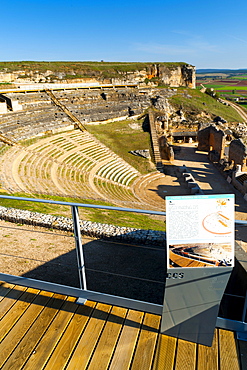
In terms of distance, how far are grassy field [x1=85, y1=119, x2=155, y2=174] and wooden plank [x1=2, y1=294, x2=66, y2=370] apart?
18.8 metres

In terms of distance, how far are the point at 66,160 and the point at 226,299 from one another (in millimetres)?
17477

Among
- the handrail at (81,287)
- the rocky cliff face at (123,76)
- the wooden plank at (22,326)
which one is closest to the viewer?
the wooden plank at (22,326)

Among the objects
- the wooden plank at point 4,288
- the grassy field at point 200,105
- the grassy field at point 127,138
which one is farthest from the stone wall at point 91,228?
the grassy field at point 200,105

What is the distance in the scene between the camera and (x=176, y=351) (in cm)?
289

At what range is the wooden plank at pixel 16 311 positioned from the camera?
3215mm

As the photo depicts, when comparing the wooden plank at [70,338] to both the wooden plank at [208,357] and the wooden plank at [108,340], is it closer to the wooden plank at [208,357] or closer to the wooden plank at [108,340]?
the wooden plank at [108,340]

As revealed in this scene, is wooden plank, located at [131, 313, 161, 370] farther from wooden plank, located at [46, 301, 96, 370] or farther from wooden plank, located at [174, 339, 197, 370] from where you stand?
wooden plank, located at [46, 301, 96, 370]

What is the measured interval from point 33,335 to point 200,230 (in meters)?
2.33

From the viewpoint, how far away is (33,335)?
3100 mm

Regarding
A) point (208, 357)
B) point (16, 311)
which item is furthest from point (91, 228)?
point (208, 357)

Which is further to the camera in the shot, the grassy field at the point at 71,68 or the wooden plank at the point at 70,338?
the grassy field at the point at 71,68

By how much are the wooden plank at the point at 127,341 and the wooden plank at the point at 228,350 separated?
0.95 m

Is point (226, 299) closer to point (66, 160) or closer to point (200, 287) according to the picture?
point (200, 287)

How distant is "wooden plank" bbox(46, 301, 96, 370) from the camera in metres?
2.79
